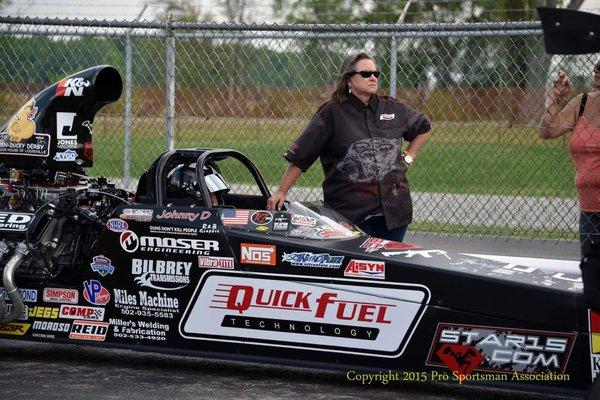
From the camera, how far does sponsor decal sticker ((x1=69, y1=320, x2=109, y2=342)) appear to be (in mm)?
6512

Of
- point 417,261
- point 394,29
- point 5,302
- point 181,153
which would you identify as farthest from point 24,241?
point 394,29

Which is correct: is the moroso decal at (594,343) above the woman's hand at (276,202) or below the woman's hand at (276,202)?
below

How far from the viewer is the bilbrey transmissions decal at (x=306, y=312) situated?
19.3 ft

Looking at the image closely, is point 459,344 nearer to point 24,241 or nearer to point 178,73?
point 24,241

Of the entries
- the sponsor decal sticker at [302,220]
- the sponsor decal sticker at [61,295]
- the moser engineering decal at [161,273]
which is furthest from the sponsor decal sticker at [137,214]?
the sponsor decal sticker at [302,220]

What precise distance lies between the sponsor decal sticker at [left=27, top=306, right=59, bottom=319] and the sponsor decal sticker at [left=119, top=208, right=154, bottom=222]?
0.69 meters

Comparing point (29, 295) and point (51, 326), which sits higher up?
point (29, 295)

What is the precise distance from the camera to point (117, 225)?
6.47 meters

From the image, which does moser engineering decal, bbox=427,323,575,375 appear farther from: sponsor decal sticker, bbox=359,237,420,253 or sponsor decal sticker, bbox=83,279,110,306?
sponsor decal sticker, bbox=83,279,110,306

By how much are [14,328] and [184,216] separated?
124 centimetres

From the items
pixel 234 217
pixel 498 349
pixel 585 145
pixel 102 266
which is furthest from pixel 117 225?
pixel 585 145

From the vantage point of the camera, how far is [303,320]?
604 cm

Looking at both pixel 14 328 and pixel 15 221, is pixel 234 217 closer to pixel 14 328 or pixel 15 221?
pixel 15 221

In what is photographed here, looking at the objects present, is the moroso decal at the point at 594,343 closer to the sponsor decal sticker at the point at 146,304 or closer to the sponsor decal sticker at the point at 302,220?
the sponsor decal sticker at the point at 302,220
